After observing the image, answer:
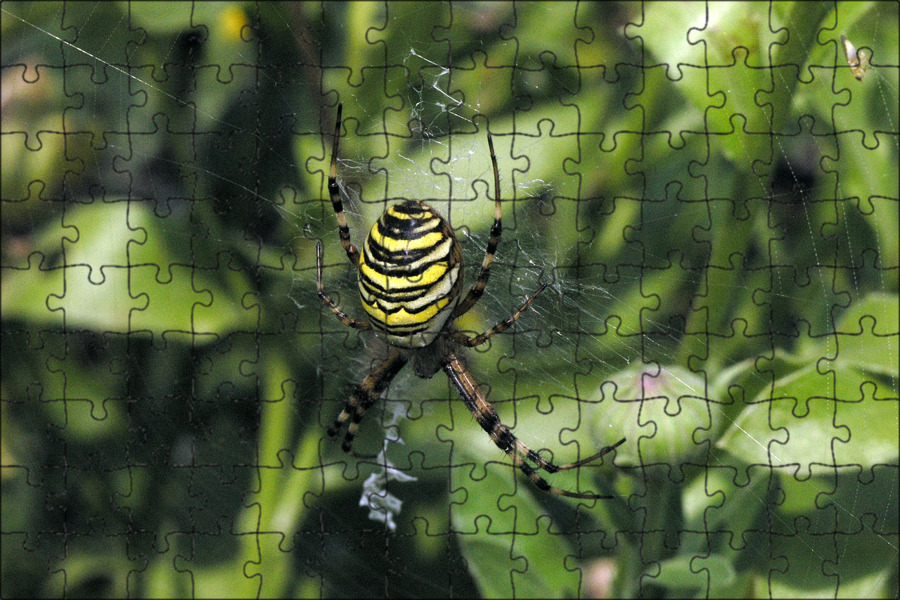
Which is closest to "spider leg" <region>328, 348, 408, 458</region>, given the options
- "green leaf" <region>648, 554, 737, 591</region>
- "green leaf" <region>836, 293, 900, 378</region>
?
"green leaf" <region>648, 554, 737, 591</region>

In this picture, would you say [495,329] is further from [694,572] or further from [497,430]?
[694,572]

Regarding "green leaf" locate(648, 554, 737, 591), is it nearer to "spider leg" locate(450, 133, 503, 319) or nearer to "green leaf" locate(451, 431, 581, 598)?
"green leaf" locate(451, 431, 581, 598)

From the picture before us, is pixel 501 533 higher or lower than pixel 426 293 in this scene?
lower

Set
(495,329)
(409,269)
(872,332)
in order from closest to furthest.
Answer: (409,269)
(495,329)
(872,332)

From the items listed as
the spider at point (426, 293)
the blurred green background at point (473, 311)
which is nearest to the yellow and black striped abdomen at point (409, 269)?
the spider at point (426, 293)

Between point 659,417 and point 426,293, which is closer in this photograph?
point 426,293

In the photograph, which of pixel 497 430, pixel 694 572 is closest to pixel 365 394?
pixel 497 430

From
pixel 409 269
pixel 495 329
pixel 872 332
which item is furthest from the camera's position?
pixel 872 332
